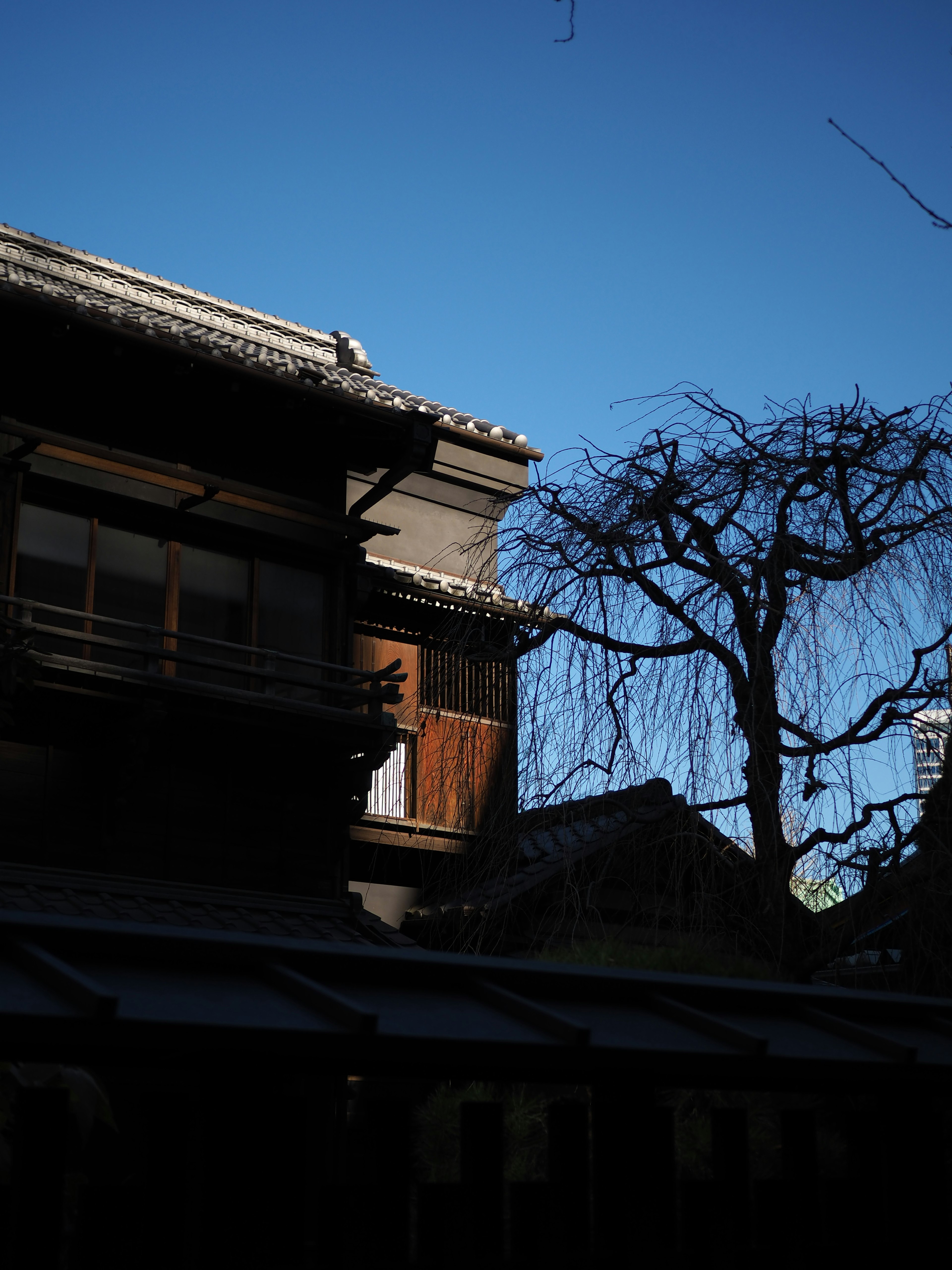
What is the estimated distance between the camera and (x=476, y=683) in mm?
9102

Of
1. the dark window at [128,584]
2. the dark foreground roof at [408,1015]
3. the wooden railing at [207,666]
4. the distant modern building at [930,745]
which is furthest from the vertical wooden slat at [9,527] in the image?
the dark foreground roof at [408,1015]

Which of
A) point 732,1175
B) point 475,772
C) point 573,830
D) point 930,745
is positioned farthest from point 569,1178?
point 475,772

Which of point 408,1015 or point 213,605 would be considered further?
point 213,605

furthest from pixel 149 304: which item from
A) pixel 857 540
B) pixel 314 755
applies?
pixel 857 540

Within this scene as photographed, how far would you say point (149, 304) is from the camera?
49.3ft

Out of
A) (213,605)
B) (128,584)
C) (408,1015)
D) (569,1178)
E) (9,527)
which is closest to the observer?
(408,1015)

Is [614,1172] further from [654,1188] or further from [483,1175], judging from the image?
[483,1175]

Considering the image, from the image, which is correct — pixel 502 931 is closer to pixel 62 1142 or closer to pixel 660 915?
pixel 660 915

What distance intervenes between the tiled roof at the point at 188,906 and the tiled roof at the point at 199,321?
5.31 meters

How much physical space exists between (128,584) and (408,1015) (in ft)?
32.9

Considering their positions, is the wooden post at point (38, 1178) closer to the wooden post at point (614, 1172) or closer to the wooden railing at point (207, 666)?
the wooden post at point (614, 1172)

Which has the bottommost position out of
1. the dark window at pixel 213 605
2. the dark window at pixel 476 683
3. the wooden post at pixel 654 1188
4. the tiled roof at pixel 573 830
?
the wooden post at pixel 654 1188

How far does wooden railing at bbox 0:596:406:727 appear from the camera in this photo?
417 inches

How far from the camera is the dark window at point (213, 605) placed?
12.4 metres
